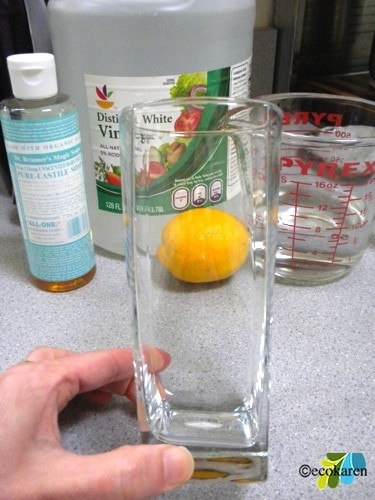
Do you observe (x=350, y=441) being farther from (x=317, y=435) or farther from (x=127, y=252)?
(x=127, y=252)

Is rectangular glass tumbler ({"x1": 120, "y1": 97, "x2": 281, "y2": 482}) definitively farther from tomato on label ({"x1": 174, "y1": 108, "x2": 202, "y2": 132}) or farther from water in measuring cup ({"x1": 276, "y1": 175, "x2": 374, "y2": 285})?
water in measuring cup ({"x1": 276, "y1": 175, "x2": 374, "y2": 285})

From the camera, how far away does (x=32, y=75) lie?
443 mm

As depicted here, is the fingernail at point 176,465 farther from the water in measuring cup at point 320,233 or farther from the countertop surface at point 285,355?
the water in measuring cup at point 320,233

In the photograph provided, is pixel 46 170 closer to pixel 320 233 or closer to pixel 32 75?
pixel 32 75

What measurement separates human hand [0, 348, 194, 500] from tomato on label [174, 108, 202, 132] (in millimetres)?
206

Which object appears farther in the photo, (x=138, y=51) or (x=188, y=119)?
(x=138, y=51)

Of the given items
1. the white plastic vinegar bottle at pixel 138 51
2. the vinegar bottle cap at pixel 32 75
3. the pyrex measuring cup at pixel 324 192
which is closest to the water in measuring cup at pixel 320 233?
the pyrex measuring cup at pixel 324 192

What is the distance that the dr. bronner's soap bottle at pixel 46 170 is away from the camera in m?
0.45

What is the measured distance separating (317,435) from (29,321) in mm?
Result: 302

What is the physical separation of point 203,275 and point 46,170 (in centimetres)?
22

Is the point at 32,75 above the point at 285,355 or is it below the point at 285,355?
above

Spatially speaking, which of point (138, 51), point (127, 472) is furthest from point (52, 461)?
point (138, 51)

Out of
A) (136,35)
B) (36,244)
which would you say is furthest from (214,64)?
(36,244)

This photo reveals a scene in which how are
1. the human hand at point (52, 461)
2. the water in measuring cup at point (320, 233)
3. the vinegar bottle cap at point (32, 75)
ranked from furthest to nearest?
1. the water in measuring cup at point (320, 233)
2. the vinegar bottle cap at point (32, 75)
3. the human hand at point (52, 461)
